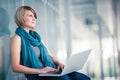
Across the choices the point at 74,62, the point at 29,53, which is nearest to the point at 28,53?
the point at 29,53

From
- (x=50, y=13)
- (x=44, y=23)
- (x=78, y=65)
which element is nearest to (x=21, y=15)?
(x=78, y=65)

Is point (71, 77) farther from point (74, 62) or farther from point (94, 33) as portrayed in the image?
point (94, 33)

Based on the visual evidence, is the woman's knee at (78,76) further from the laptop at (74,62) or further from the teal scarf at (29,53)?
the teal scarf at (29,53)

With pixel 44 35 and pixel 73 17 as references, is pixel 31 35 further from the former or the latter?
pixel 73 17

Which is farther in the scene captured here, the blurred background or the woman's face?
the blurred background

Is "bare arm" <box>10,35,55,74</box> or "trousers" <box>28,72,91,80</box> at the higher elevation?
"bare arm" <box>10,35,55,74</box>

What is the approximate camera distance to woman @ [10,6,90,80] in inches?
52.8

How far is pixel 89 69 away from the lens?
350 cm

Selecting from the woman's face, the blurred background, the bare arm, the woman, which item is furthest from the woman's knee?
the blurred background

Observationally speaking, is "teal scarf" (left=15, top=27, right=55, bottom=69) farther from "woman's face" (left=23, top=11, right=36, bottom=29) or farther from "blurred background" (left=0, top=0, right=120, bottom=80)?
"blurred background" (left=0, top=0, right=120, bottom=80)

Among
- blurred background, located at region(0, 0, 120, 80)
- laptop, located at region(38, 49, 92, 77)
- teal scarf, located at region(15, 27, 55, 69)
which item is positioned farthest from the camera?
blurred background, located at region(0, 0, 120, 80)

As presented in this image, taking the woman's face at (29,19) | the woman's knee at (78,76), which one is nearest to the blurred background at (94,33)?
the woman's face at (29,19)

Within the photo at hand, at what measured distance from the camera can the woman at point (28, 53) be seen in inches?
52.8

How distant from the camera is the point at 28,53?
1.46m
